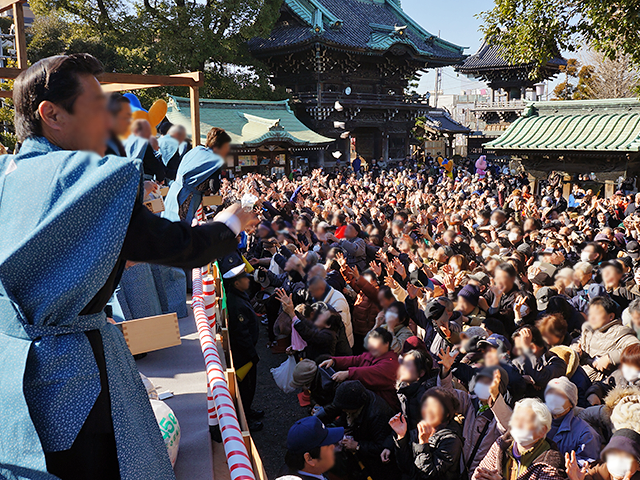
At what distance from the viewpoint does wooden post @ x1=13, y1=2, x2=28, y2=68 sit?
12.0ft

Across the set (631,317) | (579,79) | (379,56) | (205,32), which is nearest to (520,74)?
(579,79)

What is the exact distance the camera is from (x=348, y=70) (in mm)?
25625

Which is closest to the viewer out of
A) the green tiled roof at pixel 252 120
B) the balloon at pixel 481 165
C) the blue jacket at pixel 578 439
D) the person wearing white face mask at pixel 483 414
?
the blue jacket at pixel 578 439

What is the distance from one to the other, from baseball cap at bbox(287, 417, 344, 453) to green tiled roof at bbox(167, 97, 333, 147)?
15.6 meters

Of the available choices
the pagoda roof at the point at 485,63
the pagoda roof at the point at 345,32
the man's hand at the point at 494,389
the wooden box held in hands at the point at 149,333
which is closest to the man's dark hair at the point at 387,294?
the man's hand at the point at 494,389

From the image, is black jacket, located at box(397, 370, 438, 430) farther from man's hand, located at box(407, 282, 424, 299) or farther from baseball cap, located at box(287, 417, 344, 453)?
man's hand, located at box(407, 282, 424, 299)

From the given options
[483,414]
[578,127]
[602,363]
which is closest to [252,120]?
[578,127]

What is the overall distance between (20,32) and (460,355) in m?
→ 4.08

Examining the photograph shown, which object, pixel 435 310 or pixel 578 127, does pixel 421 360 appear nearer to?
pixel 435 310

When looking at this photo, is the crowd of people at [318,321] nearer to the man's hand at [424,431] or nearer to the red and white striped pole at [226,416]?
the man's hand at [424,431]

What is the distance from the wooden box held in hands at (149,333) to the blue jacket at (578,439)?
209 centimetres

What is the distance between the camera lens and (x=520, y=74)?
3198cm

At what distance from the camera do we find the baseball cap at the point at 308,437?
2.65m

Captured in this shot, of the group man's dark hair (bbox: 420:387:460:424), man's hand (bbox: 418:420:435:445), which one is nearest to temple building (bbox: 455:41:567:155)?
man's dark hair (bbox: 420:387:460:424)
